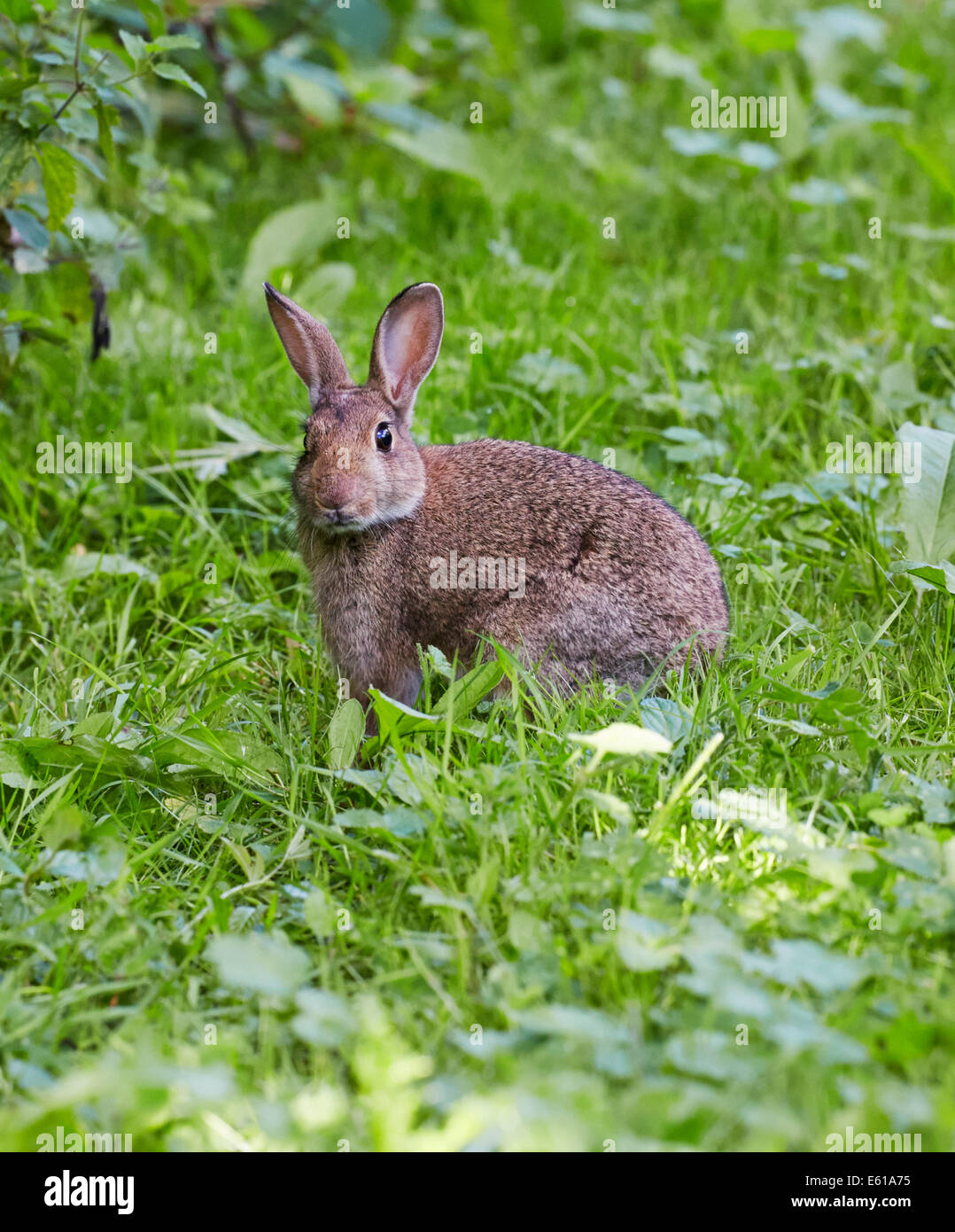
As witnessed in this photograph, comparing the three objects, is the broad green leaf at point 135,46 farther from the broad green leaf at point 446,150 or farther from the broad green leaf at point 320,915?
the broad green leaf at point 320,915

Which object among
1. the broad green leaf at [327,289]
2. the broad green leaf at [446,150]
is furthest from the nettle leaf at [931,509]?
the broad green leaf at [446,150]

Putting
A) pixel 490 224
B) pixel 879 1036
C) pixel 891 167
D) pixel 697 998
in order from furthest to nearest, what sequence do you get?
pixel 891 167, pixel 490 224, pixel 697 998, pixel 879 1036

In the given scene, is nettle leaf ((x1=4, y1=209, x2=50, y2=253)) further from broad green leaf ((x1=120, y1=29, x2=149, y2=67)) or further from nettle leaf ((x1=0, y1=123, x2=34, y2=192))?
broad green leaf ((x1=120, y1=29, x2=149, y2=67))

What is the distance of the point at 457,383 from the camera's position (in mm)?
6055

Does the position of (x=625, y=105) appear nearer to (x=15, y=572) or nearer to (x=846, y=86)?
(x=846, y=86)

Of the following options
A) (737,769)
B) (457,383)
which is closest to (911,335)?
(457,383)

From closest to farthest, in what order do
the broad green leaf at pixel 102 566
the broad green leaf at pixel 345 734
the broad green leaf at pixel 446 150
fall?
the broad green leaf at pixel 345 734 → the broad green leaf at pixel 102 566 → the broad green leaf at pixel 446 150

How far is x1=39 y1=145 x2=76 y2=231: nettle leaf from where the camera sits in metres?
4.80

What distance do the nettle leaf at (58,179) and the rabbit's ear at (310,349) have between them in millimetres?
815

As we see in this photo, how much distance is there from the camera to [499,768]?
3668 millimetres

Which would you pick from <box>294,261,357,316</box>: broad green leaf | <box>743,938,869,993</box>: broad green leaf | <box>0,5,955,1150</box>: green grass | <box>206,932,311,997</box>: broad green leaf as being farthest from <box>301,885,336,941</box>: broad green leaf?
<box>294,261,357,316</box>: broad green leaf

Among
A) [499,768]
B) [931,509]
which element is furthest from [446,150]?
[499,768]

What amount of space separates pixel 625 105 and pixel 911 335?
3.77 m

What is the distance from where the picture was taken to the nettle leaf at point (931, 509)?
4.85m
